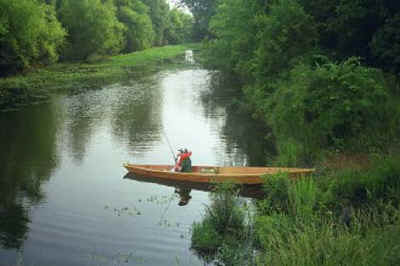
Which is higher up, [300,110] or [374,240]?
[300,110]

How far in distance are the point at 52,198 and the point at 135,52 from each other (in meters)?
58.3

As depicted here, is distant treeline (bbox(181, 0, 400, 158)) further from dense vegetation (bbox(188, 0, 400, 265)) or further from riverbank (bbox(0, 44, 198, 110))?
riverbank (bbox(0, 44, 198, 110))

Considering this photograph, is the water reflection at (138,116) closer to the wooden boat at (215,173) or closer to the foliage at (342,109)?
the wooden boat at (215,173)

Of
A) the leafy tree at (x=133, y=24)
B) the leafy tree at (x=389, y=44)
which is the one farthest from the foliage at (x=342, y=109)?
the leafy tree at (x=133, y=24)

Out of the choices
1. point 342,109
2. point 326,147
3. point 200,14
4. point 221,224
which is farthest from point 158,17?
point 221,224

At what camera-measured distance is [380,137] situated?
46.9ft

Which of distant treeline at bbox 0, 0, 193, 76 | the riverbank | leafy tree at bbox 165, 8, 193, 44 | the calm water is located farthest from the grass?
leafy tree at bbox 165, 8, 193, 44

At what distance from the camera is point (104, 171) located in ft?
57.2

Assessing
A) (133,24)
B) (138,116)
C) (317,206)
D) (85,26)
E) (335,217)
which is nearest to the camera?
(335,217)

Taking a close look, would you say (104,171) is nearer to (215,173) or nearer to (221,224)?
(215,173)

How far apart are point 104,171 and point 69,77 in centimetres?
2756

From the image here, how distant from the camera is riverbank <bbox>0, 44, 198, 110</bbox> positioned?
32.7m

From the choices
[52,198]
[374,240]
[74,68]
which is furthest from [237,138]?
[74,68]

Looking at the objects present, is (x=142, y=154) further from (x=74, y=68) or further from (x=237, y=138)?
(x=74, y=68)
